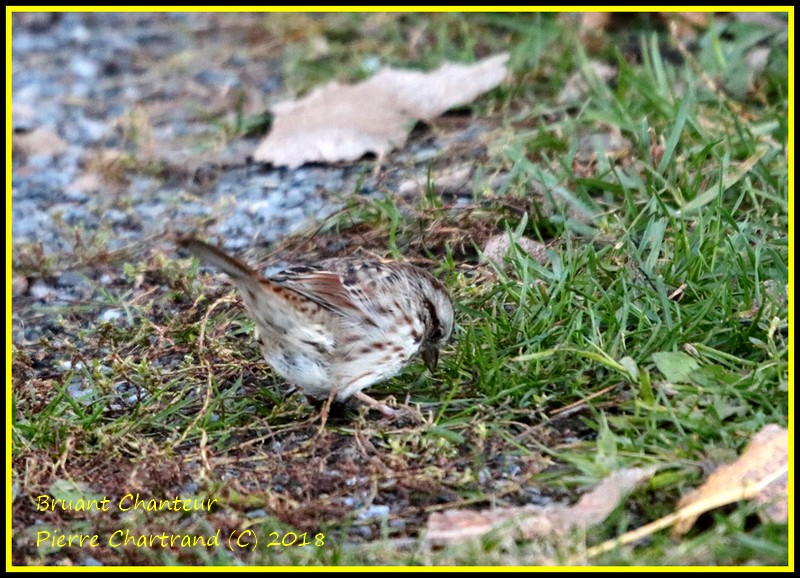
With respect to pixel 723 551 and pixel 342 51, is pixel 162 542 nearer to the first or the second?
pixel 723 551

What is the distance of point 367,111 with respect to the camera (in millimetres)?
6086

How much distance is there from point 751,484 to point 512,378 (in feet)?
3.06

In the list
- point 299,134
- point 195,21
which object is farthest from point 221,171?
point 195,21

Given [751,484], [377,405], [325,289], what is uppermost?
[325,289]

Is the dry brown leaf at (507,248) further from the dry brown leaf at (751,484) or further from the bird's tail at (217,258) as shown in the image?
the dry brown leaf at (751,484)

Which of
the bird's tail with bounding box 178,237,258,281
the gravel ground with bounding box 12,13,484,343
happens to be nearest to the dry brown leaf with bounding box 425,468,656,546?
the bird's tail with bounding box 178,237,258,281

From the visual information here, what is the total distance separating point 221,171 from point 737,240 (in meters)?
2.81

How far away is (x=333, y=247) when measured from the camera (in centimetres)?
513

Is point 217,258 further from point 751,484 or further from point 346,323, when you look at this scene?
point 751,484

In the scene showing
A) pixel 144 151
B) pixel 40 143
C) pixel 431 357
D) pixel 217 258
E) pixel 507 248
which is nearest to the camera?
pixel 217 258

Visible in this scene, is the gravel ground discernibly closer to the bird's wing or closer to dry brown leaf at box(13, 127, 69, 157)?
dry brown leaf at box(13, 127, 69, 157)

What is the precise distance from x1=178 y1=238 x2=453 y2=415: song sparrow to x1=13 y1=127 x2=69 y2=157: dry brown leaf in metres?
2.93

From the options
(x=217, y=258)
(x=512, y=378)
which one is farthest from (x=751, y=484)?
(x=217, y=258)

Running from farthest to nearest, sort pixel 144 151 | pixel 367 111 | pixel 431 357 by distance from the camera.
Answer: pixel 144 151
pixel 367 111
pixel 431 357
